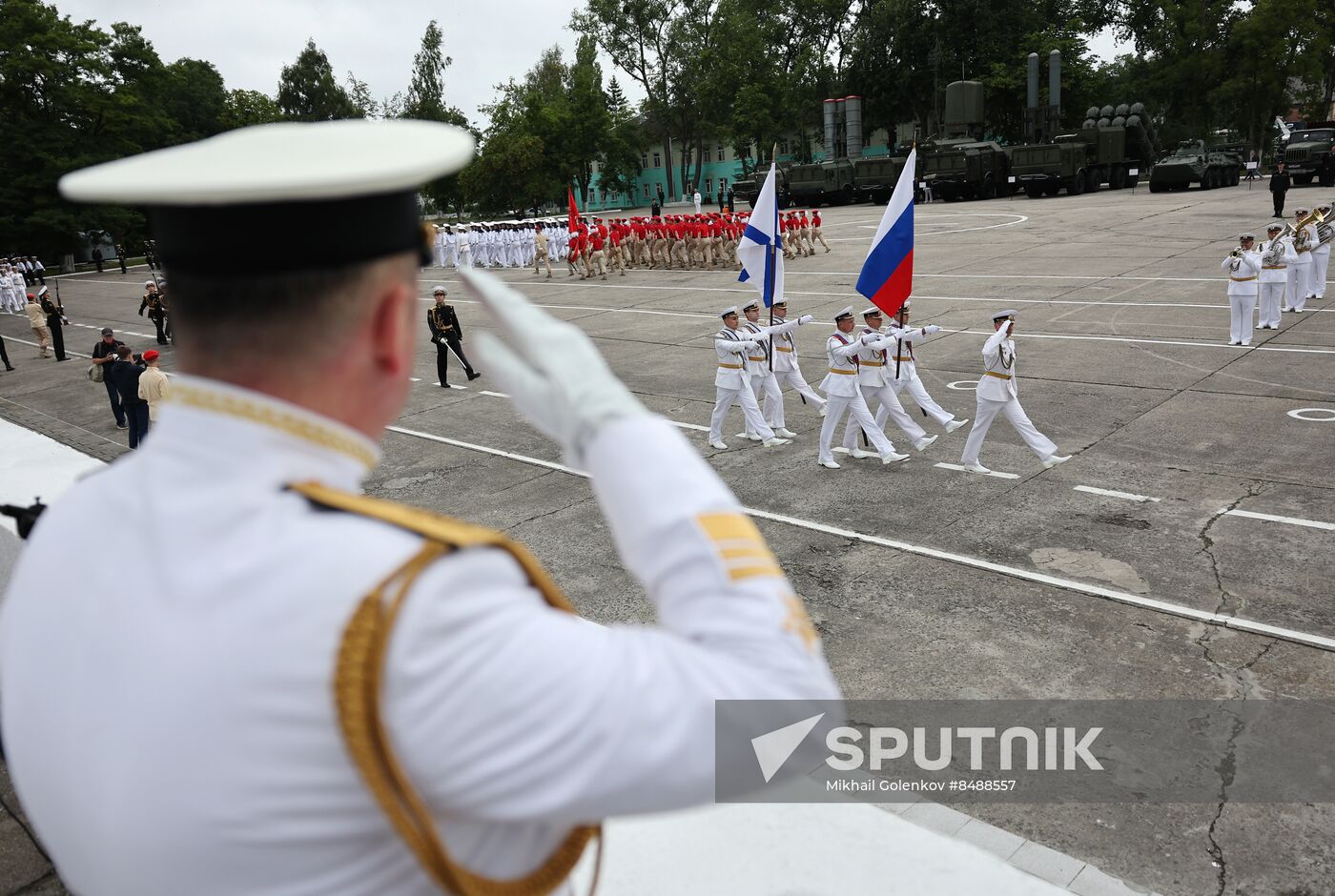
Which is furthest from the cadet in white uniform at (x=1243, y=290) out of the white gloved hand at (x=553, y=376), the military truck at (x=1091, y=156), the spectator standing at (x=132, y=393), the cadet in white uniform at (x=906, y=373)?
the military truck at (x=1091, y=156)

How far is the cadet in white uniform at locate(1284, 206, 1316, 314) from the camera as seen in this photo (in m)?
16.5

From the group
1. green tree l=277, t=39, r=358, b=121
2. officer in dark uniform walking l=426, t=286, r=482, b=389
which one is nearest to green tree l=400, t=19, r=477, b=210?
green tree l=277, t=39, r=358, b=121

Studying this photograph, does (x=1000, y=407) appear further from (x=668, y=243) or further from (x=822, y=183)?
(x=822, y=183)

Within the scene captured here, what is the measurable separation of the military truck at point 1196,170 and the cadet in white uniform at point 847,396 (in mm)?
33012

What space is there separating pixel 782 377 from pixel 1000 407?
3.27 meters

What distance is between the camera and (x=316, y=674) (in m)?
1.00

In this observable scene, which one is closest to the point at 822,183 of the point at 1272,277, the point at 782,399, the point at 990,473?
the point at 1272,277

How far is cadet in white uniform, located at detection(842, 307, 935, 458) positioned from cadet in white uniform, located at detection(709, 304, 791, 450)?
44.7 inches

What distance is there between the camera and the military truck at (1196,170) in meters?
37.4

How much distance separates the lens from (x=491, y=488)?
10453 millimetres

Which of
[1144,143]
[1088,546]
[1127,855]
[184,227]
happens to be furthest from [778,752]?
[1144,143]

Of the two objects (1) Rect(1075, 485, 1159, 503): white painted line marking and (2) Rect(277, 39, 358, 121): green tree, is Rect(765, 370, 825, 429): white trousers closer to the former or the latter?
(1) Rect(1075, 485, 1159, 503): white painted line marking

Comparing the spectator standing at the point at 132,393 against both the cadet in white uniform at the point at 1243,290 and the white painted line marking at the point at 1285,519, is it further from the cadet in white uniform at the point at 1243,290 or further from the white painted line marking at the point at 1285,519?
the cadet in white uniform at the point at 1243,290

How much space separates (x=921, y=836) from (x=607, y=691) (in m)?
3.18
